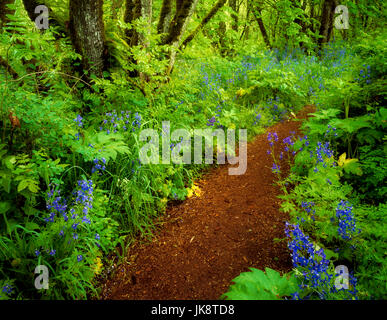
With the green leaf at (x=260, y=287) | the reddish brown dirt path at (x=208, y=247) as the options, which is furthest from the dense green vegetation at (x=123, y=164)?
the reddish brown dirt path at (x=208, y=247)

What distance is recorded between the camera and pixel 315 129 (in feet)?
11.7

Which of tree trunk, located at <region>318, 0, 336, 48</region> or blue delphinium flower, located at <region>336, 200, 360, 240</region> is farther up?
tree trunk, located at <region>318, 0, 336, 48</region>

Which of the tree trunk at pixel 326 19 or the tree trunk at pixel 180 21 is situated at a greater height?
the tree trunk at pixel 326 19

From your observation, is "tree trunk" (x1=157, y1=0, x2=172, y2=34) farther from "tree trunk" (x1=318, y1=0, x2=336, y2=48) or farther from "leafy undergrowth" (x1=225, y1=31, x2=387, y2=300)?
"tree trunk" (x1=318, y1=0, x2=336, y2=48)

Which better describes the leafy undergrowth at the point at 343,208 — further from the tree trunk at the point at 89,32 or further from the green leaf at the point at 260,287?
the tree trunk at the point at 89,32

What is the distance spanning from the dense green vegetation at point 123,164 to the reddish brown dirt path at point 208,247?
21 centimetres

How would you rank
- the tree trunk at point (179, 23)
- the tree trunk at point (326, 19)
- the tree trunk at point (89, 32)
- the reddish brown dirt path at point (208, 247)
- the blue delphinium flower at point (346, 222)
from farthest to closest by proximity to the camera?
the tree trunk at point (326, 19)
the tree trunk at point (179, 23)
the tree trunk at point (89, 32)
the reddish brown dirt path at point (208, 247)
the blue delphinium flower at point (346, 222)

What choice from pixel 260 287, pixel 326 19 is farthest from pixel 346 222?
pixel 326 19

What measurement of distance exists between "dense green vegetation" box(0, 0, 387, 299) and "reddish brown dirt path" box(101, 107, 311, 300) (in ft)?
0.68

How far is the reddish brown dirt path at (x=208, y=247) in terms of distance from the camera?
2520 millimetres

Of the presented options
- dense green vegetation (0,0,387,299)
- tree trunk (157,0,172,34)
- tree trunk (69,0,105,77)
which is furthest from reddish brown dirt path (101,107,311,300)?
tree trunk (157,0,172,34)

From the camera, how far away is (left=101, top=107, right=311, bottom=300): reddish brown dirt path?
2520mm
